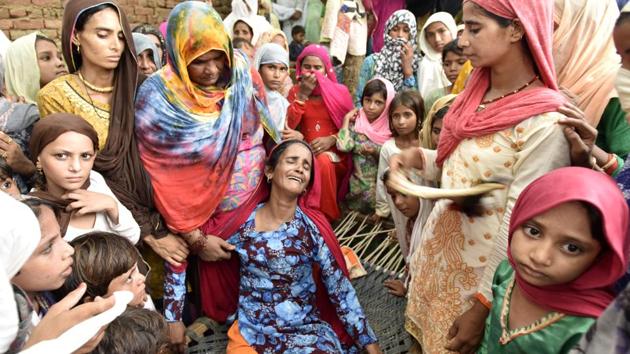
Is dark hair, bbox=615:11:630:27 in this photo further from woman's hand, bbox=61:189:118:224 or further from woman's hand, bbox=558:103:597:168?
woman's hand, bbox=61:189:118:224

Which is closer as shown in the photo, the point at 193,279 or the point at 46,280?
the point at 46,280

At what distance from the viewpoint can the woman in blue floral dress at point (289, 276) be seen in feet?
7.03

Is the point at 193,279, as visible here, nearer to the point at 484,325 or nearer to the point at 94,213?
the point at 94,213

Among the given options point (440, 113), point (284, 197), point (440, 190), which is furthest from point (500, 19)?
point (284, 197)

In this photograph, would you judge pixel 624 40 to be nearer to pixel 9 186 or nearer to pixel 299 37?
pixel 9 186

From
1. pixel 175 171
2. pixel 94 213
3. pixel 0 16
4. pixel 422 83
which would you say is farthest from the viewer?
pixel 0 16

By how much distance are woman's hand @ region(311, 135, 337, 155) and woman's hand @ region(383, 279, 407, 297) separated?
4.56 feet

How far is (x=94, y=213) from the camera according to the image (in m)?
1.83

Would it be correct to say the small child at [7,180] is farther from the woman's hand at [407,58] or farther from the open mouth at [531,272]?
the woman's hand at [407,58]

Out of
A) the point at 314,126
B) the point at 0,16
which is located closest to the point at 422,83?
the point at 314,126

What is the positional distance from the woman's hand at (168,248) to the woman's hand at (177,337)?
299 mm

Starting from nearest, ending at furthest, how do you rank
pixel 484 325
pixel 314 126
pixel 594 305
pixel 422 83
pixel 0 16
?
1. pixel 594 305
2. pixel 484 325
3. pixel 314 126
4. pixel 422 83
5. pixel 0 16

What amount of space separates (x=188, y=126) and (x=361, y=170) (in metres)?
1.88

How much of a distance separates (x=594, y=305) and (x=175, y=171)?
1799 millimetres
